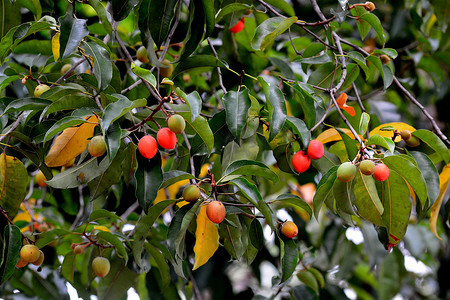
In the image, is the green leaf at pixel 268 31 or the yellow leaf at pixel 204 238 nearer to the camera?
the yellow leaf at pixel 204 238

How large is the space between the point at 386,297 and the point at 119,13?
161 cm

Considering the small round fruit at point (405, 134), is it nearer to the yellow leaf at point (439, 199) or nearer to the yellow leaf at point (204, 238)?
the yellow leaf at point (439, 199)

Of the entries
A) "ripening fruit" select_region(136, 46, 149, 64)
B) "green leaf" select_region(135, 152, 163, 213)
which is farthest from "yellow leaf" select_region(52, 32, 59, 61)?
"green leaf" select_region(135, 152, 163, 213)

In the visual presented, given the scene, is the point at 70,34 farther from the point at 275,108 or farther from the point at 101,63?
the point at 275,108

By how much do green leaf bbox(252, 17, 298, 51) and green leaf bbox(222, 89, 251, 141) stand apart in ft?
0.76

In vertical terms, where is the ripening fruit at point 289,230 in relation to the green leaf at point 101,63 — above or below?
below

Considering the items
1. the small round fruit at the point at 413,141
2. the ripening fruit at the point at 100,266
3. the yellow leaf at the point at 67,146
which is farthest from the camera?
the ripening fruit at the point at 100,266

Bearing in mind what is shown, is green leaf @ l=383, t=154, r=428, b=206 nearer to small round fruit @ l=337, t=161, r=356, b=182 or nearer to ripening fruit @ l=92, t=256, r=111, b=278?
small round fruit @ l=337, t=161, r=356, b=182

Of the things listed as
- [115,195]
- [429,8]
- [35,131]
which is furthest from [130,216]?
[429,8]

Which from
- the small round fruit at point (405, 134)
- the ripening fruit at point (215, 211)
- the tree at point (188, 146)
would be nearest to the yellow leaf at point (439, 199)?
the tree at point (188, 146)

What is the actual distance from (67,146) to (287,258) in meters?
0.52

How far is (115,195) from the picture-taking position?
71.5 inches

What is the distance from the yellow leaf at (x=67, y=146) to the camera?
4.14 ft

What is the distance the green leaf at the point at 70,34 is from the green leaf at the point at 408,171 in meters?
0.65
